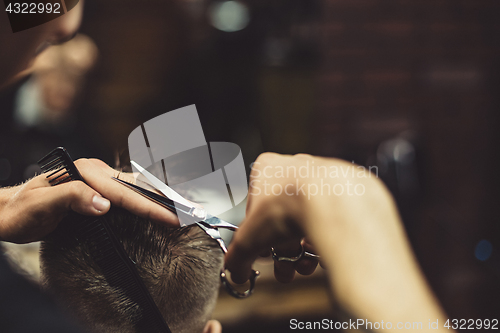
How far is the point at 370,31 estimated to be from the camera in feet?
1.88

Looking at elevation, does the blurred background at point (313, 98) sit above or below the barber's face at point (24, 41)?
below

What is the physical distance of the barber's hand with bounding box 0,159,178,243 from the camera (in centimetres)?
30

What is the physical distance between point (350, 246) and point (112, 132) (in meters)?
0.32

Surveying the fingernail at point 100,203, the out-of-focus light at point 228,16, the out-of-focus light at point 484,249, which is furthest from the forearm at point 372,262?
the out-of-focus light at point 484,249

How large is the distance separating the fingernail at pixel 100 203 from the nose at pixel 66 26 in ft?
0.73

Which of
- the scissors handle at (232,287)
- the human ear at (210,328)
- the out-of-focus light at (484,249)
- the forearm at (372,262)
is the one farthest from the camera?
the out-of-focus light at (484,249)

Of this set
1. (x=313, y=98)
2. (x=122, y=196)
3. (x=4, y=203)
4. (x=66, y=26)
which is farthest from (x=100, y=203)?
(x=313, y=98)

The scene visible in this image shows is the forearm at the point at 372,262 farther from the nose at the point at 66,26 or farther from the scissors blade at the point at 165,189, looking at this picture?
the nose at the point at 66,26

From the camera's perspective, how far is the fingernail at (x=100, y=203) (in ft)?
0.99

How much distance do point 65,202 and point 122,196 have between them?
0.06m

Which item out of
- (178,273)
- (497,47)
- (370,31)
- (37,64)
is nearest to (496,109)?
(497,47)

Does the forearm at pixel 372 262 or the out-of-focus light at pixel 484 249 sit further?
the out-of-focus light at pixel 484 249

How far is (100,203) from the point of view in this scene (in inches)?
11.9

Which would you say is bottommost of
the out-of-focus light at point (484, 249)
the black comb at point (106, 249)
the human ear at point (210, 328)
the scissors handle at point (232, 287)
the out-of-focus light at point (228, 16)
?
the out-of-focus light at point (484, 249)
